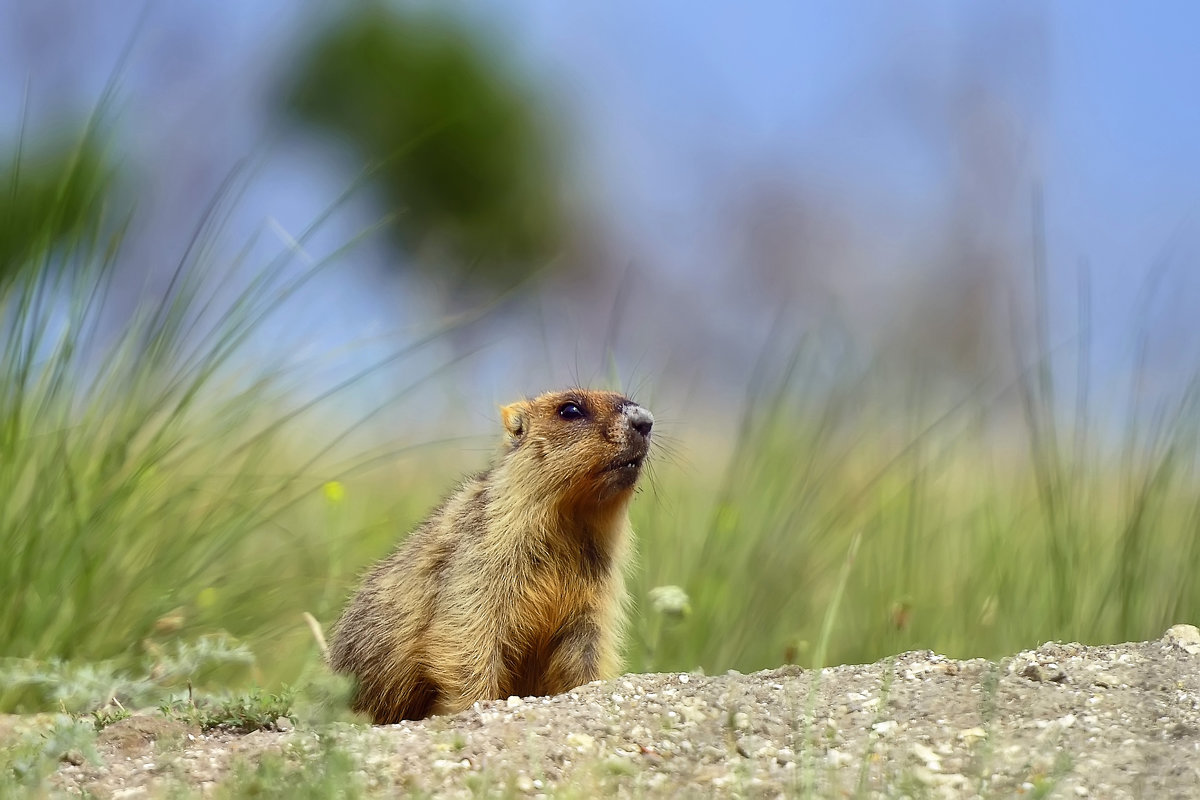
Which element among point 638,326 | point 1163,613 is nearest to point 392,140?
point 638,326

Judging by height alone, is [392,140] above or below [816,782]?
above

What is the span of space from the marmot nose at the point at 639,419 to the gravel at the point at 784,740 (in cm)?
96

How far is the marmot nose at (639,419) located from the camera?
4934mm

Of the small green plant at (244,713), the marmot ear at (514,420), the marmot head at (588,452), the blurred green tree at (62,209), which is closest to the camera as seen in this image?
the small green plant at (244,713)

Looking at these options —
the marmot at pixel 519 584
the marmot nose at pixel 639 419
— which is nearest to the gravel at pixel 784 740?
the marmot at pixel 519 584

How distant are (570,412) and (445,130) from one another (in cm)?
1928

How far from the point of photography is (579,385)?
17.9 ft

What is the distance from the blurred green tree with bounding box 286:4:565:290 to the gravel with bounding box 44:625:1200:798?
1818 centimetres

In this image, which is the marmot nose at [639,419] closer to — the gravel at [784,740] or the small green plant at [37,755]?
the gravel at [784,740]

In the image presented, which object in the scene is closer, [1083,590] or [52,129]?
[1083,590]

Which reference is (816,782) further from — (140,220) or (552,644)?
(140,220)

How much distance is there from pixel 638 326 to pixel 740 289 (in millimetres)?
9923

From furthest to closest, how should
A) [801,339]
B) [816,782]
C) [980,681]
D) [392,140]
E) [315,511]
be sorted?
[392,140] < [315,511] < [801,339] < [980,681] < [816,782]

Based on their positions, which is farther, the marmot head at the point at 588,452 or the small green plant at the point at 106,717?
the marmot head at the point at 588,452
